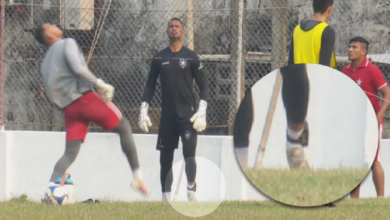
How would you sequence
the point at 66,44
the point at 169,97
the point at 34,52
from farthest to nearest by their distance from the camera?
the point at 34,52 → the point at 169,97 → the point at 66,44

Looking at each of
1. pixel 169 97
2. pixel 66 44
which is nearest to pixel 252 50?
pixel 169 97

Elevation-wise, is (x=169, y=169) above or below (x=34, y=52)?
below

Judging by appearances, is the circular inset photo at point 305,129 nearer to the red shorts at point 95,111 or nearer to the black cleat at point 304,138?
the black cleat at point 304,138

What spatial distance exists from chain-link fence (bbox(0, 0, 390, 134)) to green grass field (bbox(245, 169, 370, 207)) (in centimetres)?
422

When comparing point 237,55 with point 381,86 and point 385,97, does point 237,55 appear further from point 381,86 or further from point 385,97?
point 385,97

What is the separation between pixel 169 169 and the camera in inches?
399

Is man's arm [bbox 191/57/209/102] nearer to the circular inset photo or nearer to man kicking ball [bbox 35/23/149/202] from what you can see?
the circular inset photo

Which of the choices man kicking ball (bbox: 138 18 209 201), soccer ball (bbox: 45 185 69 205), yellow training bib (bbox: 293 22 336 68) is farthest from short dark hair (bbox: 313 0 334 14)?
soccer ball (bbox: 45 185 69 205)

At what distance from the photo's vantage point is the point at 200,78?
973 cm

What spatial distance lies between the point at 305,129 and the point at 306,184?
1.74 feet

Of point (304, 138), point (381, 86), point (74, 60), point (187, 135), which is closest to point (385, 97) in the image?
point (381, 86)

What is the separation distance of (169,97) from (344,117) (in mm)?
3875

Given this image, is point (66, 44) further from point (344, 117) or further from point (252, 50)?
point (252, 50)

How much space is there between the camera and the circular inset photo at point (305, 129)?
6062 millimetres
